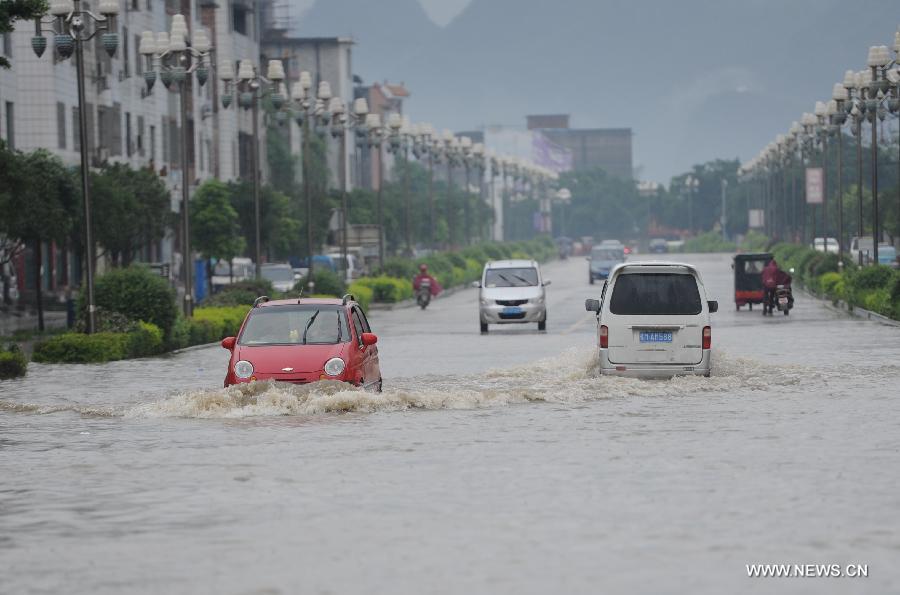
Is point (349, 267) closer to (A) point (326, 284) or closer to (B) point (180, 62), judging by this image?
(A) point (326, 284)

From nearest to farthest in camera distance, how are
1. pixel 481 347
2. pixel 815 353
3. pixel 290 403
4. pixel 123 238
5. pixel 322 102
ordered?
pixel 290 403 → pixel 815 353 → pixel 481 347 → pixel 123 238 → pixel 322 102

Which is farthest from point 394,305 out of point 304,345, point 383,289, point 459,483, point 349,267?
point 459,483

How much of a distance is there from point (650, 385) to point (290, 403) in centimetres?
585

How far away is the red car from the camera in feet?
73.5

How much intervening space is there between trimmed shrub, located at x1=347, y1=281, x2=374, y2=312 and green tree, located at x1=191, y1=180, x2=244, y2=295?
609cm

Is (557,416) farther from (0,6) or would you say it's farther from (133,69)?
(133,69)

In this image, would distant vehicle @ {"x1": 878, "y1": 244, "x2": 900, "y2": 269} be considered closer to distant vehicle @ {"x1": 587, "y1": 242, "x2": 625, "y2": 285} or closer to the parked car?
distant vehicle @ {"x1": 587, "y1": 242, "x2": 625, "y2": 285}

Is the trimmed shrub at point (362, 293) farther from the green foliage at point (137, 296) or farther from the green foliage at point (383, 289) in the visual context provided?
the green foliage at point (137, 296)

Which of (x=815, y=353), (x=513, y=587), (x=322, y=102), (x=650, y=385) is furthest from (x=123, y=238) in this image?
(x=513, y=587)

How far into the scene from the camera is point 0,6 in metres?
29.4

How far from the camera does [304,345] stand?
22922 millimetres

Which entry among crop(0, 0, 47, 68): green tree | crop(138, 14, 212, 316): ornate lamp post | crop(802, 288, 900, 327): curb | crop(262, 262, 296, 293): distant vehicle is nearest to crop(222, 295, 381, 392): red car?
crop(0, 0, 47, 68): green tree

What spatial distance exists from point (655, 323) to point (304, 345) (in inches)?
228

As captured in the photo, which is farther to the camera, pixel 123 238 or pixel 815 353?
pixel 123 238
